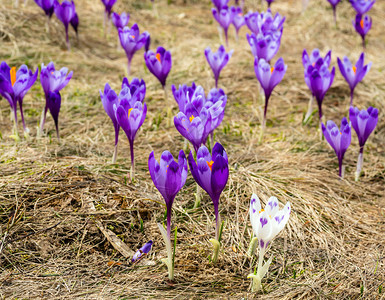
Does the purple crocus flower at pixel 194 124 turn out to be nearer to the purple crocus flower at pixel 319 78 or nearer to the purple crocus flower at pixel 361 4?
the purple crocus flower at pixel 319 78

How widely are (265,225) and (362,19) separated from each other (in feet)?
12.8

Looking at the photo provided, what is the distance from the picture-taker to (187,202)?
7.82ft

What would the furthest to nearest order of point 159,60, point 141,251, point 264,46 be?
point 264,46 < point 159,60 < point 141,251

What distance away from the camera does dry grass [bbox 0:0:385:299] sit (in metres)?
1.84

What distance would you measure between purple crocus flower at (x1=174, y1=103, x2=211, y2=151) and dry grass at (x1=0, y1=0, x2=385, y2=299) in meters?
0.43

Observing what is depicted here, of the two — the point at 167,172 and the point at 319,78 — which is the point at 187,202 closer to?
the point at 167,172

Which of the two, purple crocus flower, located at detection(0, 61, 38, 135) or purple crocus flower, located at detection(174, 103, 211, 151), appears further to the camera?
purple crocus flower, located at detection(0, 61, 38, 135)

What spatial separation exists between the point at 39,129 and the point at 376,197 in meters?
2.20

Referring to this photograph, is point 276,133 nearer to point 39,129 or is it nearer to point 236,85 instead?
point 236,85

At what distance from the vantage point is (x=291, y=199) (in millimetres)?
2434

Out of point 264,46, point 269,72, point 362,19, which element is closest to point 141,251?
point 269,72

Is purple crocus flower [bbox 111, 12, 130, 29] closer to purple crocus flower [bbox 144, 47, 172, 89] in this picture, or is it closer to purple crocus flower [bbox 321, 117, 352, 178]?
purple crocus flower [bbox 144, 47, 172, 89]

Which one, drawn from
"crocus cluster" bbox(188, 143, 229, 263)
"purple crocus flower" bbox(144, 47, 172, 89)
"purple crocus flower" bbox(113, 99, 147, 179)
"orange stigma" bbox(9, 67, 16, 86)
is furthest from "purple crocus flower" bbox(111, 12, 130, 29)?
"crocus cluster" bbox(188, 143, 229, 263)

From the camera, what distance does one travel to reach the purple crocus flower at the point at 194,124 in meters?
2.07
